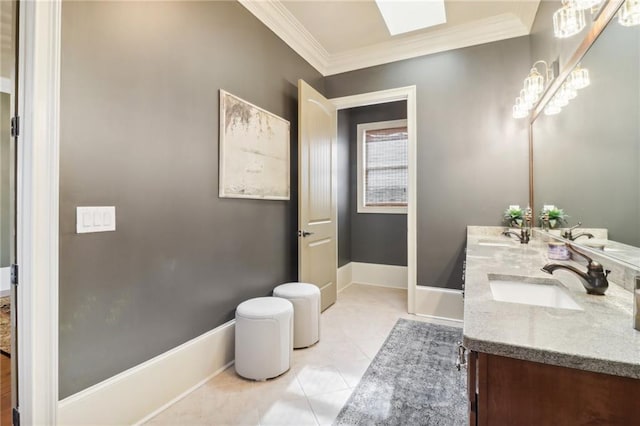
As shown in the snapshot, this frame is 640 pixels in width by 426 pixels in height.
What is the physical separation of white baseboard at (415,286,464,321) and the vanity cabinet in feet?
8.39

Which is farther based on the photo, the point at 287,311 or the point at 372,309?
the point at 372,309

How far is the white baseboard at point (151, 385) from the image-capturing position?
137 cm

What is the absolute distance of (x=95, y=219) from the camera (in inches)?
55.0

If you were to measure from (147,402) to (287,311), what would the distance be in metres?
0.91

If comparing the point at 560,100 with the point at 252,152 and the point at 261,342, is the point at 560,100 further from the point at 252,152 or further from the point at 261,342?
the point at 261,342

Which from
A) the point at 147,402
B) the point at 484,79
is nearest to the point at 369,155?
the point at 484,79

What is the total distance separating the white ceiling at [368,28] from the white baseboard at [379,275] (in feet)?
9.07

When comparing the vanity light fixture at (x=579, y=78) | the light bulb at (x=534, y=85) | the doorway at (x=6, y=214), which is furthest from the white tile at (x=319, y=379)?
the light bulb at (x=534, y=85)

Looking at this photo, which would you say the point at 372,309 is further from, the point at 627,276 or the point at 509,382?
the point at 509,382

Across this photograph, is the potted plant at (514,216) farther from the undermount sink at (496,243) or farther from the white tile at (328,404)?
the white tile at (328,404)

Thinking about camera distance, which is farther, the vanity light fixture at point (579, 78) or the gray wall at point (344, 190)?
the gray wall at point (344, 190)

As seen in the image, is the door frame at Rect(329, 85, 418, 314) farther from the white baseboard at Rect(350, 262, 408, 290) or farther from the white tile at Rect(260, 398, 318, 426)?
the white tile at Rect(260, 398, 318, 426)

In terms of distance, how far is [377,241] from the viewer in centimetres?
450

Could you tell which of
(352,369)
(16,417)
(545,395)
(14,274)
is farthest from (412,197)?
(16,417)
